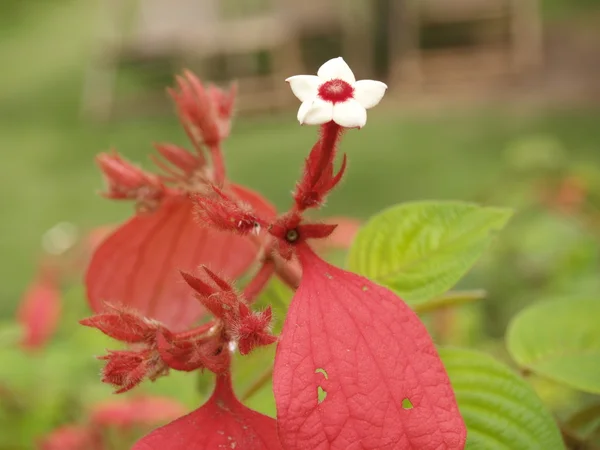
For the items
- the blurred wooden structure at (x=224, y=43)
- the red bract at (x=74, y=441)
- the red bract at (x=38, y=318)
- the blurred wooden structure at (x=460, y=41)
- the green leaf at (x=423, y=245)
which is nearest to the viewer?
the green leaf at (x=423, y=245)

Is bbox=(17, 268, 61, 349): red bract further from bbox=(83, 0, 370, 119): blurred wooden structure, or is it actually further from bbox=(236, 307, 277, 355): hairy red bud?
bbox=(83, 0, 370, 119): blurred wooden structure

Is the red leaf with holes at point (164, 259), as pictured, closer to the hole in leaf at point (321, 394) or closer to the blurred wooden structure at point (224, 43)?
the hole in leaf at point (321, 394)

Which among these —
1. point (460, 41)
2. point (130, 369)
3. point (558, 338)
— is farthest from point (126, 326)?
point (460, 41)

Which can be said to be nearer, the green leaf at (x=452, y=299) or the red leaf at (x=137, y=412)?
the green leaf at (x=452, y=299)

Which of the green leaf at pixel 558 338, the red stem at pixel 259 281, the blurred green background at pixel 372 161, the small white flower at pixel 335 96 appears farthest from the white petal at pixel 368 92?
the blurred green background at pixel 372 161

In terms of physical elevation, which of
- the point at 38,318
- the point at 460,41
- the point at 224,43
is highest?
the point at 460,41

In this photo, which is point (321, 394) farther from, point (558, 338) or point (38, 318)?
point (38, 318)

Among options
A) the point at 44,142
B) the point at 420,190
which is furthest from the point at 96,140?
the point at 420,190
